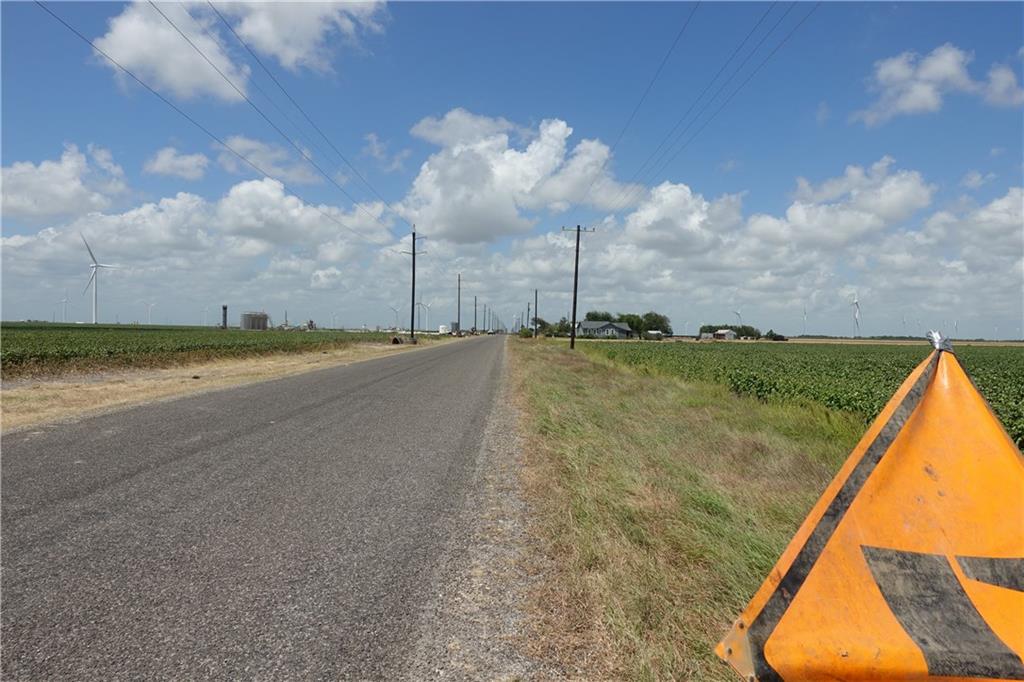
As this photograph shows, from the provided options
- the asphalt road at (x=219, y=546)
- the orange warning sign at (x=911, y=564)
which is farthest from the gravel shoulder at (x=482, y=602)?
the orange warning sign at (x=911, y=564)

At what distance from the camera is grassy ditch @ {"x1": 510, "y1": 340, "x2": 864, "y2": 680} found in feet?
10.1

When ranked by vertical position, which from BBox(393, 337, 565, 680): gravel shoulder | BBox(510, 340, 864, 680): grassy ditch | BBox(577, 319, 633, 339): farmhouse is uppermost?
BBox(577, 319, 633, 339): farmhouse

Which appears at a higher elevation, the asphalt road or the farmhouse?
the farmhouse

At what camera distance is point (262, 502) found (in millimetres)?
5449

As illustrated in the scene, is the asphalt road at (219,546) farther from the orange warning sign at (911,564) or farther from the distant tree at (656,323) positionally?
the distant tree at (656,323)

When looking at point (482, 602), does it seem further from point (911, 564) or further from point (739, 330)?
point (739, 330)

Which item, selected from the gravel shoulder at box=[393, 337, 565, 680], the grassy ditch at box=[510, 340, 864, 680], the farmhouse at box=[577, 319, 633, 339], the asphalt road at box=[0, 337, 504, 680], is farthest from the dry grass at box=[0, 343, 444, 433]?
the farmhouse at box=[577, 319, 633, 339]

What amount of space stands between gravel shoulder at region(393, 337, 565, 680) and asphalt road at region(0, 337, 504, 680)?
0.13 m

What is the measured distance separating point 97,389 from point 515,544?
14450 mm

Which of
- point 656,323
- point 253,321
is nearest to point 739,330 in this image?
point 656,323

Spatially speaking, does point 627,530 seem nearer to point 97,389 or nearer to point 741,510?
point 741,510

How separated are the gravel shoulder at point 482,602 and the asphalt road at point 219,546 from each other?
13cm

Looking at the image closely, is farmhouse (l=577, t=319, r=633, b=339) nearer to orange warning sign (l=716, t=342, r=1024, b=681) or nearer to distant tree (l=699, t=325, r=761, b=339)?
distant tree (l=699, t=325, r=761, b=339)

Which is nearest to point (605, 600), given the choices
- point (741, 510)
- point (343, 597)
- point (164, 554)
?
point (343, 597)
